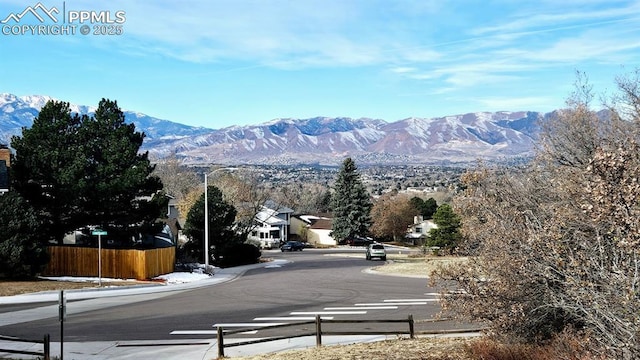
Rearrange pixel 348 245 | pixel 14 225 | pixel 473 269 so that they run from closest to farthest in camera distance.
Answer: pixel 473 269
pixel 14 225
pixel 348 245

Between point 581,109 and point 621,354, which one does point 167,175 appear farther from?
point 621,354

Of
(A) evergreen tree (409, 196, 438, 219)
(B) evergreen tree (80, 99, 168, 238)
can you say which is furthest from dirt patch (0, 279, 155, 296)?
(A) evergreen tree (409, 196, 438, 219)

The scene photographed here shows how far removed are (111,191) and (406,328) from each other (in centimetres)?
2237

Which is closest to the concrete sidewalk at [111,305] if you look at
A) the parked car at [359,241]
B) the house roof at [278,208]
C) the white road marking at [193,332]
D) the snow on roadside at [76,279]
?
the white road marking at [193,332]

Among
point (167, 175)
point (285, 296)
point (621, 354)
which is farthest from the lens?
point (167, 175)

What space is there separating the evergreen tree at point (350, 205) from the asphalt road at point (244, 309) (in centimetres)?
4889

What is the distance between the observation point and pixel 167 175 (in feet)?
309

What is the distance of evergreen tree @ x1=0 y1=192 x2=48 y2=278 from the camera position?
30.5 meters

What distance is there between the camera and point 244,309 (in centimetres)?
2433

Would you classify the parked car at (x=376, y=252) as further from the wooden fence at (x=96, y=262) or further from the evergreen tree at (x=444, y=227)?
the wooden fence at (x=96, y=262)

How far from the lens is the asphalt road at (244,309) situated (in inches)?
762

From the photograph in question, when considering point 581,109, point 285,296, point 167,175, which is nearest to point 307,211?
point 167,175

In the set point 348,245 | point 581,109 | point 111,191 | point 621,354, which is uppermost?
point 581,109

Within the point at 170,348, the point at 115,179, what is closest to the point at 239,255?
the point at 115,179
